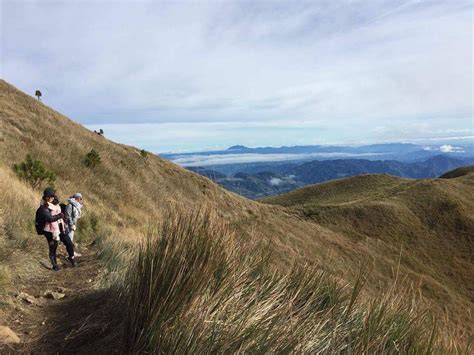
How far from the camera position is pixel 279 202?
78.8m

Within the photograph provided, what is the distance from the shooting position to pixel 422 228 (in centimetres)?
5644

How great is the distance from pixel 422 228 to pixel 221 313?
60339 mm

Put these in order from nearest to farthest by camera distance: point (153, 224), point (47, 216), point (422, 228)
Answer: point (47, 216) < point (153, 224) < point (422, 228)

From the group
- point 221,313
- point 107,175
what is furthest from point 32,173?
point 221,313

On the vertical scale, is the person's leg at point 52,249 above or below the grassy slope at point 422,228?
above

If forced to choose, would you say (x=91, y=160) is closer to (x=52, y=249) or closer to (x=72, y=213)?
(x=72, y=213)

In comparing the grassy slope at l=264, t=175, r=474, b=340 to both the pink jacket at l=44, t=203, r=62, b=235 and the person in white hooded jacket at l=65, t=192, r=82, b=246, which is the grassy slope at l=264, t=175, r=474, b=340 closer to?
the person in white hooded jacket at l=65, t=192, r=82, b=246

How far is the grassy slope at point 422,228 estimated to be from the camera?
45.1m

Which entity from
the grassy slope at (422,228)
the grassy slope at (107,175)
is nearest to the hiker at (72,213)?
the grassy slope at (107,175)

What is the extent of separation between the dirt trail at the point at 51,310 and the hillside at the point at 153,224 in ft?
0.12

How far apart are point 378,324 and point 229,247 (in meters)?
1.80

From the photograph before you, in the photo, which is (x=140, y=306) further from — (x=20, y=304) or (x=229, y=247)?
(x=20, y=304)

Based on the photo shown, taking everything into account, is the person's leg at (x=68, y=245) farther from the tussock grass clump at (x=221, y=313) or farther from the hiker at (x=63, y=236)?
the tussock grass clump at (x=221, y=313)

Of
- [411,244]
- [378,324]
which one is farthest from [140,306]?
[411,244]
